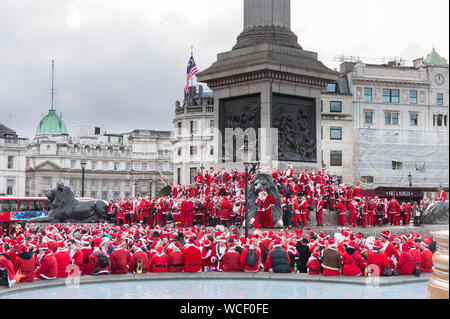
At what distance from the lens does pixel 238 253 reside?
17.2m

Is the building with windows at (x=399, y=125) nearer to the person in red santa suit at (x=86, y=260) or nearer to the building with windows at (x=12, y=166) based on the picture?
the building with windows at (x=12, y=166)

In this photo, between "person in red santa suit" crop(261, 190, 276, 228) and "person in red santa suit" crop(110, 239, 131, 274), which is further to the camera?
"person in red santa suit" crop(261, 190, 276, 228)

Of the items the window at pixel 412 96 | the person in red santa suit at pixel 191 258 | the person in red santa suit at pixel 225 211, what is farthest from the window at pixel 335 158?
the person in red santa suit at pixel 191 258

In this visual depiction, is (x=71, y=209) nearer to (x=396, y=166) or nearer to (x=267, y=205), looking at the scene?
(x=267, y=205)

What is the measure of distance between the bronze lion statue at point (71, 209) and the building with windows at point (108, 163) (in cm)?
7968

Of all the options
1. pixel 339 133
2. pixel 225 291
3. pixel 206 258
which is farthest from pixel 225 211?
pixel 339 133

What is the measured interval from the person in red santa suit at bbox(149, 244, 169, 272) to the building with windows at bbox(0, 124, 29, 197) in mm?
88056

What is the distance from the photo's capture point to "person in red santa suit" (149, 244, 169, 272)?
56.1 ft

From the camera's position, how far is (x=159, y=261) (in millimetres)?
17141

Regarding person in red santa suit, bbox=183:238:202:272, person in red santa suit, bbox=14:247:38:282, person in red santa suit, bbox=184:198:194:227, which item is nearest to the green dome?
person in red santa suit, bbox=184:198:194:227

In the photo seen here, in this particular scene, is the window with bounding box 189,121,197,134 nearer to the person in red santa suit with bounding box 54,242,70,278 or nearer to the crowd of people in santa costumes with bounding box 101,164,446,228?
the crowd of people in santa costumes with bounding box 101,164,446,228

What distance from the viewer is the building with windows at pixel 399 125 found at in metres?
70.9

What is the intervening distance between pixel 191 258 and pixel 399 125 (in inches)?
2349

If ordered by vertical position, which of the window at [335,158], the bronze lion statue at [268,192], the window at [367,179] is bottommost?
the bronze lion statue at [268,192]
